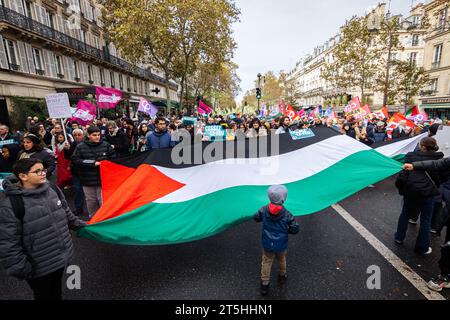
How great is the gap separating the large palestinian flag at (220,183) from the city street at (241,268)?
584 mm

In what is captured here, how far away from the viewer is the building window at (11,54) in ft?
55.8

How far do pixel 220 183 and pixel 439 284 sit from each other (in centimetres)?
286

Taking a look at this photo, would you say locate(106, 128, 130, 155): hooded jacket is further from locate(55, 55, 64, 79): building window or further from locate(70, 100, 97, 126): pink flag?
locate(55, 55, 64, 79): building window

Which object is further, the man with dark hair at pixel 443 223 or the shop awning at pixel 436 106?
the shop awning at pixel 436 106

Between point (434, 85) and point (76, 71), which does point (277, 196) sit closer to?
point (76, 71)

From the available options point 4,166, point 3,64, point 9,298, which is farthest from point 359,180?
point 3,64

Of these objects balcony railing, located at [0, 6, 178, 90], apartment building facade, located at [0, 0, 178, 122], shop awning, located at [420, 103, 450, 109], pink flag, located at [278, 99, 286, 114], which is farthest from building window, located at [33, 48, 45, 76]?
shop awning, located at [420, 103, 450, 109]

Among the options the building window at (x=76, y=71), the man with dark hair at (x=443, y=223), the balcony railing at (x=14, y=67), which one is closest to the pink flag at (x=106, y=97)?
the man with dark hair at (x=443, y=223)

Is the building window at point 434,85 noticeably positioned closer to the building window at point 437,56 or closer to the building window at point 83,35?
the building window at point 437,56

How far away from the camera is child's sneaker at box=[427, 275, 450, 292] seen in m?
2.96

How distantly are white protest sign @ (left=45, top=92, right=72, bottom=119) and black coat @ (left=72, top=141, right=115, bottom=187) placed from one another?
2.78 m

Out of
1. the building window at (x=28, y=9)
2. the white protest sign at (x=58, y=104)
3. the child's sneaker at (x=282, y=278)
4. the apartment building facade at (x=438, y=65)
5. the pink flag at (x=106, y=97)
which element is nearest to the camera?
the child's sneaker at (x=282, y=278)

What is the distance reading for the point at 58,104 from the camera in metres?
6.58

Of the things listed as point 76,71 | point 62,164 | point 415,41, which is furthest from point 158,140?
point 415,41
